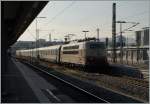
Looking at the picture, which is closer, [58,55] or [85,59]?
[85,59]

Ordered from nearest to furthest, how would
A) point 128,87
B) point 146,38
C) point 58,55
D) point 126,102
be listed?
1. point 126,102
2. point 128,87
3. point 58,55
4. point 146,38

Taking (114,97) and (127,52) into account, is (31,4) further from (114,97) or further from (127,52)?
(127,52)

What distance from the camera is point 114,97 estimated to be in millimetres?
16812

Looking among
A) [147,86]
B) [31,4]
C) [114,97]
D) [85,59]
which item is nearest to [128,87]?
[147,86]

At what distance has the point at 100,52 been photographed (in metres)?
36.2

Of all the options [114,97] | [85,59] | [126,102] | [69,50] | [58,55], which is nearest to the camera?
[126,102]

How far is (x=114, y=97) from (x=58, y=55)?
34.5 m

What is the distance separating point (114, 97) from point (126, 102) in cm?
159

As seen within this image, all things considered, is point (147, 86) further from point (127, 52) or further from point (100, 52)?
point (127, 52)

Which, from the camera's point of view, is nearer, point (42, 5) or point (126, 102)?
point (126, 102)

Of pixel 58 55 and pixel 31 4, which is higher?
pixel 31 4

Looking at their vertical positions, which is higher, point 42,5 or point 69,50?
point 42,5

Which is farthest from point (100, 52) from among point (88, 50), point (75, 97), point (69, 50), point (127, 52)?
point (127, 52)

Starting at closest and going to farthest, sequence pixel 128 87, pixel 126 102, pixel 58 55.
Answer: pixel 126 102 < pixel 128 87 < pixel 58 55
